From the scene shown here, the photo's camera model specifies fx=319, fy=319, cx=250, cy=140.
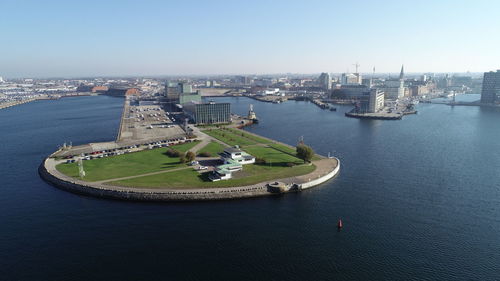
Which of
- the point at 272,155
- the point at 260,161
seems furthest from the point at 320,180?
the point at 272,155

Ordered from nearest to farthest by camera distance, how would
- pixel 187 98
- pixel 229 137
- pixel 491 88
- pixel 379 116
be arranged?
pixel 229 137
pixel 379 116
pixel 187 98
pixel 491 88

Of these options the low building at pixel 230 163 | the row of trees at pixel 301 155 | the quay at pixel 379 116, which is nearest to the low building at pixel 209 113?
Result: the low building at pixel 230 163

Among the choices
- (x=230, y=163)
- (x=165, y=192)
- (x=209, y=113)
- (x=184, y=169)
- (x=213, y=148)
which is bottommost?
(x=165, y=192)

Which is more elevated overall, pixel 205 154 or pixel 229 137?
pixel 229 137

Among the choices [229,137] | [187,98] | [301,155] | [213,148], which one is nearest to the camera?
[301,155]

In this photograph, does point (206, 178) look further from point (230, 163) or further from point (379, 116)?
point (379, 116)
